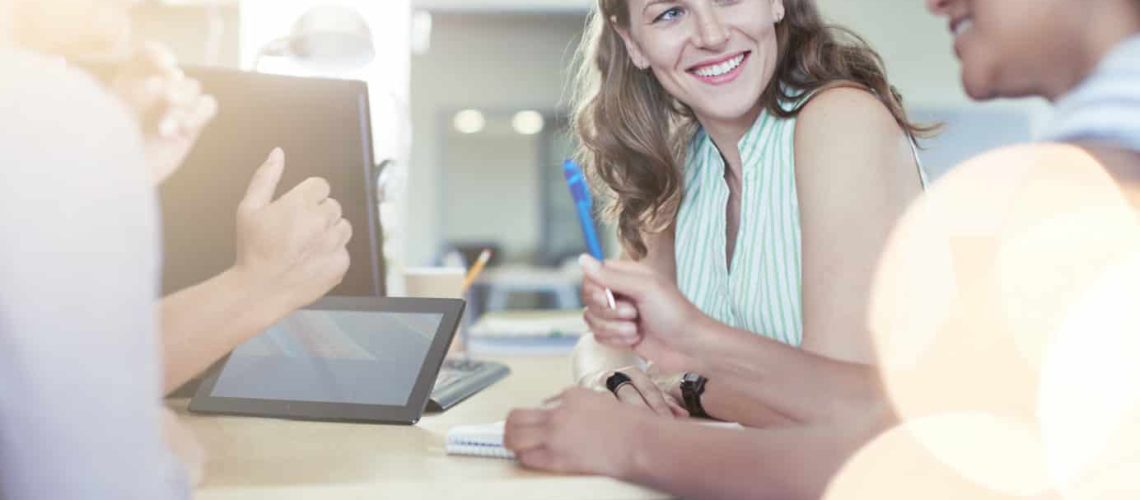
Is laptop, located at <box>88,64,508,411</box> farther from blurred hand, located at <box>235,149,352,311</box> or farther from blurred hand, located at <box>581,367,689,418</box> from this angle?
blurred hand, located at <box>581,367,689,418</box>

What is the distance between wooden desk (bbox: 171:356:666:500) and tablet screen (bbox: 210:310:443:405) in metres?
0.02

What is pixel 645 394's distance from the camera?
32.6 inches

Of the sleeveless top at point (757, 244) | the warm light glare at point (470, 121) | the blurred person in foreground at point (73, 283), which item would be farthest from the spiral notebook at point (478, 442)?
the warm light glare at point (470, 121)

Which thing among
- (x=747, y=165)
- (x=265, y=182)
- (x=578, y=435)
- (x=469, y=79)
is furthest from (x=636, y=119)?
(x=469, y=79)

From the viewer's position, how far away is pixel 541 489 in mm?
603

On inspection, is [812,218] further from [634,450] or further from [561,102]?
[561,102]

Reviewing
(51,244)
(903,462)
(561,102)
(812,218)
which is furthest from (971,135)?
(51,244)

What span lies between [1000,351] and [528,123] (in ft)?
24.6

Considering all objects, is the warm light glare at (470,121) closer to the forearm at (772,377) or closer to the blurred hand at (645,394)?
the blurred hand at (645,394)

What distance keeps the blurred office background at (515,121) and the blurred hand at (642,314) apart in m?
1.40

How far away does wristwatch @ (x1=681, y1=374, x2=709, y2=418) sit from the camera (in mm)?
802

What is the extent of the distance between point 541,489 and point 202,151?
1.12 ft

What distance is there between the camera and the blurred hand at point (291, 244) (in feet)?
2.06

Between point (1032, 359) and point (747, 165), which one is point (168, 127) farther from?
point (747, 165)
